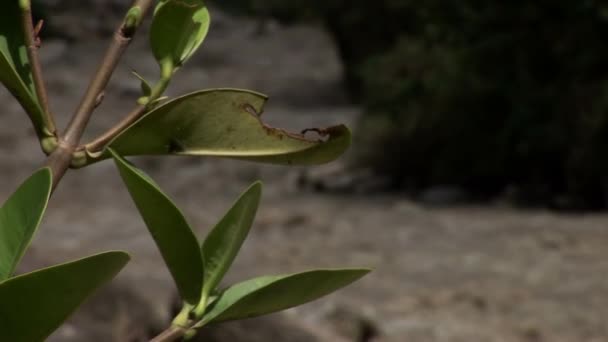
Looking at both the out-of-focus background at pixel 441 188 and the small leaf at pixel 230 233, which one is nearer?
the small leaf at pixel 230 233

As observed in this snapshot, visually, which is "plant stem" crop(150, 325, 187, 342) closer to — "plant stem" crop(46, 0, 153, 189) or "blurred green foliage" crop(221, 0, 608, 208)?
"plant stem" crop(46, 0, 153, 189)

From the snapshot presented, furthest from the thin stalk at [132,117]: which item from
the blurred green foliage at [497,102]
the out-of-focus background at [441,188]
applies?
the blurred green foliage at [497,102]

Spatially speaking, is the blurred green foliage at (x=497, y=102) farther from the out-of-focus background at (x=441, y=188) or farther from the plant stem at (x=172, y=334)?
the plant stem at (x=172, y=334)

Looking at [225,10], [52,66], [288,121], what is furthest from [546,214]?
[225,10]

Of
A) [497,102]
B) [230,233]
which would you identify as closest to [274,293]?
[230,233]

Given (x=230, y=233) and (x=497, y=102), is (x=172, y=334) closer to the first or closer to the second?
(x=230, y=233)

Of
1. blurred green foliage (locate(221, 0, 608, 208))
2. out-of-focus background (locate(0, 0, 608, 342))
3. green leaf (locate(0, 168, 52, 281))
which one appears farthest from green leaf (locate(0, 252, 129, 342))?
blurred green foliage (locate(221, 0, 608, 208))
